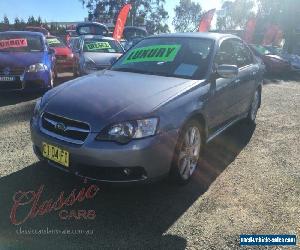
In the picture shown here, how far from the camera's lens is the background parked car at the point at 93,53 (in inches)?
410

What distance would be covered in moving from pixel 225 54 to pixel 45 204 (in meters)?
3.18

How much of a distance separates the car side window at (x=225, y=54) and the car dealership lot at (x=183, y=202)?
4.16ft

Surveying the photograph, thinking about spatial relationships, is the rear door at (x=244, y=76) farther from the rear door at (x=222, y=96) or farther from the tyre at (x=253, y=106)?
the tyre at (x=253, y=106)

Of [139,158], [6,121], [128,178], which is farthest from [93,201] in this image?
[6,121]

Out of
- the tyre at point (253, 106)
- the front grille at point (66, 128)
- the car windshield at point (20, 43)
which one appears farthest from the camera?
the car windshield at point (20, 43)

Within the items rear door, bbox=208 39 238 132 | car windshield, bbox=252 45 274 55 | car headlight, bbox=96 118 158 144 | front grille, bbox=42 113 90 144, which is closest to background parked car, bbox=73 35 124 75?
rear door, bbox=208 39 238 132

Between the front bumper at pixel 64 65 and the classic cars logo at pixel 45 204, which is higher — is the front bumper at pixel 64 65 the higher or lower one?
the lower one

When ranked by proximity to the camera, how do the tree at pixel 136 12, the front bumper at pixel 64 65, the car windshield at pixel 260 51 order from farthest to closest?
1. the tree at pixel 136 12
2. the car windshield at pixel 260 51
3. the front bumper at pixel 64 65

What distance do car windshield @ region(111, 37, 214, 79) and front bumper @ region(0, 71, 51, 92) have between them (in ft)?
11.1

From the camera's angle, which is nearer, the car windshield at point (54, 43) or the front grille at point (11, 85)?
the front grille at point (11, 85)

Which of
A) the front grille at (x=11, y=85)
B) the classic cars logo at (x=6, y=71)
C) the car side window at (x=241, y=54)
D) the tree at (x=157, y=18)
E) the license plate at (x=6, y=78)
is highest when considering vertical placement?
the car side window at (x=241, y=54)

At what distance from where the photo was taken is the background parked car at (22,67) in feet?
26.6

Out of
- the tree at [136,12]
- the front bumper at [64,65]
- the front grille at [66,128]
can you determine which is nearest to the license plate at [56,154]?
the front grille at [66,128]

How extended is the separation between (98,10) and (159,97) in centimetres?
6707
